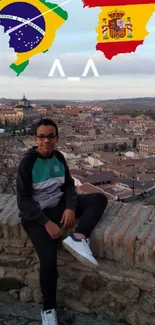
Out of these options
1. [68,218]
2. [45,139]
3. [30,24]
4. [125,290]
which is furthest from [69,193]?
[30,24]

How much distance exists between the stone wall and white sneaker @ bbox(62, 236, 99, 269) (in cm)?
11

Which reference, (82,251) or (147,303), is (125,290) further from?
(82,251)

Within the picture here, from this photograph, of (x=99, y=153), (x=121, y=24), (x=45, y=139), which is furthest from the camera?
(x=99, y=153)

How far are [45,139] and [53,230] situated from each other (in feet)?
1.38

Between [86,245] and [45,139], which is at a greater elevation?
[45,139]

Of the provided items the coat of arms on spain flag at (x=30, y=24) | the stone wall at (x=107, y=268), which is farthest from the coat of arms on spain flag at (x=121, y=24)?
the stone wall at (x=107, y=268)

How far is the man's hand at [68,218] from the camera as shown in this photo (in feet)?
5.12

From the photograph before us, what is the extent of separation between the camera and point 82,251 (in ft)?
4.66

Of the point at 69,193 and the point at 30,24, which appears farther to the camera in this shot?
the point at 30,24

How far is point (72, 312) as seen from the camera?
1586 mm

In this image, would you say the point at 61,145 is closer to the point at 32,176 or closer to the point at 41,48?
the point at 41,48

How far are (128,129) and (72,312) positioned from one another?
5396cm

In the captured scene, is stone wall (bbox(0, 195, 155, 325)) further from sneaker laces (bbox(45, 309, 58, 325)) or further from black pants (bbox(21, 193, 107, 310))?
sneaker laces (bbox(45, 309, 58, 325))

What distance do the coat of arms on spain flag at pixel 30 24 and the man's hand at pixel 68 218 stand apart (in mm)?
2448
